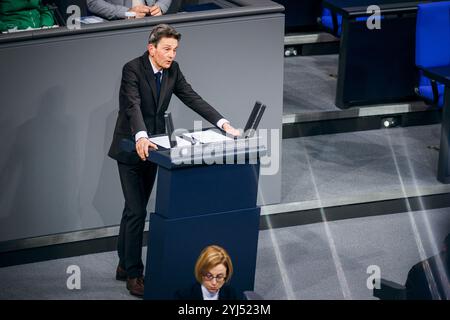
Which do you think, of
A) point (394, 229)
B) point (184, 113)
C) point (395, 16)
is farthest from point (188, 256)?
point (395, 16)

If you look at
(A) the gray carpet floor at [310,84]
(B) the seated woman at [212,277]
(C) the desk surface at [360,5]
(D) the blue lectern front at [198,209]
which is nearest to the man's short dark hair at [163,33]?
(D) the blue lectern front at [198,209]

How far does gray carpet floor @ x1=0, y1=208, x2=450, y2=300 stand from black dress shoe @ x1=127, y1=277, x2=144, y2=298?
0.07 metres

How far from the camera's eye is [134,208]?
19.0ft

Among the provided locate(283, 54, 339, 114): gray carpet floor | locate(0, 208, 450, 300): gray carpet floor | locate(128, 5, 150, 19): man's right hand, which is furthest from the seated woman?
locate(283, 54, 339, 114): gray carpet floor

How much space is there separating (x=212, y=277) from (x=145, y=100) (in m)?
1.17

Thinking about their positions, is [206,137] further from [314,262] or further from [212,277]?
[314,262]

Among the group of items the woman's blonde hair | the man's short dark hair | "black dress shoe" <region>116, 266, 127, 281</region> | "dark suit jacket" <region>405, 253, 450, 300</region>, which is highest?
the man's short dark hair

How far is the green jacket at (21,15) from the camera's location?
21.4ft

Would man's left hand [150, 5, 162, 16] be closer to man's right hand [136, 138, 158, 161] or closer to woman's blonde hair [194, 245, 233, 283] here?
man's right hand [136, 138, 158, 161]

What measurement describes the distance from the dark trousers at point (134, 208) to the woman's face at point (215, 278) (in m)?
0.94

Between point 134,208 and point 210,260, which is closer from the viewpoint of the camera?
point 210,260

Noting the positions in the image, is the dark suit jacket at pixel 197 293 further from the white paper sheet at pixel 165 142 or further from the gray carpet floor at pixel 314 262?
the gray carpet floor at pixel 314 262

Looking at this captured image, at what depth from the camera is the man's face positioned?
543 centimetres

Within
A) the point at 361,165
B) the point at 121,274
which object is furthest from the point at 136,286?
the point at 361,165
